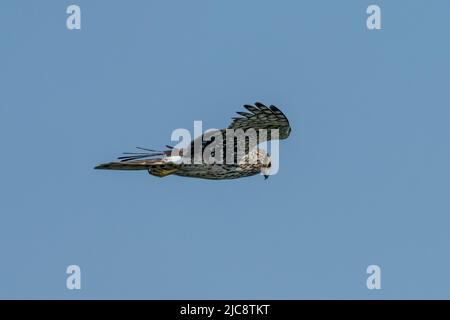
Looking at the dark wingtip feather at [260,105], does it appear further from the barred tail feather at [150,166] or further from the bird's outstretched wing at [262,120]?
the barred tail feather at [150,166]

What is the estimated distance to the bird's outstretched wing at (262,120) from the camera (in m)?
32.1

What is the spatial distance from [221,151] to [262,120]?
95 cm

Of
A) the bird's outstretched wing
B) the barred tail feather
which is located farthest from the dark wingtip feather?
the barred tail feather

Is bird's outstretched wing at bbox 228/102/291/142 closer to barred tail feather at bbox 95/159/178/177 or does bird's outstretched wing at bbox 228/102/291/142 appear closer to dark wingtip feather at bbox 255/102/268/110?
dark wingtip feather at bbox 255/102/268/110

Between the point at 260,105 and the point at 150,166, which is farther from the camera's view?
the point at 150,166

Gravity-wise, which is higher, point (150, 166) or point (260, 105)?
point (260, 105)

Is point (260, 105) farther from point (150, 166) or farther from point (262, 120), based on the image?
point (150, 166)

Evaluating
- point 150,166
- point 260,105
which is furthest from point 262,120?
point 150,166

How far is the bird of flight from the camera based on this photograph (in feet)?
106

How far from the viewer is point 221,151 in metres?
33.0
